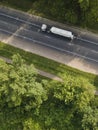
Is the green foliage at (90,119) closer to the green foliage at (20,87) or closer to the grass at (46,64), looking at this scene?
the grass at (46,64)

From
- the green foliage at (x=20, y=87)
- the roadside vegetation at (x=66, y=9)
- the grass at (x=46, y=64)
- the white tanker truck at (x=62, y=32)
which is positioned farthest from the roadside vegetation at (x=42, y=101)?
the roadside vegetation at (x=66, y=9)

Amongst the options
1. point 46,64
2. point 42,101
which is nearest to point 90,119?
point 42,101

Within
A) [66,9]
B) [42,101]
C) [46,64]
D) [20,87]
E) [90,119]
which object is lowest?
[42,101]

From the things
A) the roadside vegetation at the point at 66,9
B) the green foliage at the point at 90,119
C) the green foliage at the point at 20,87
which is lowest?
the green foliage at the point at 90,119

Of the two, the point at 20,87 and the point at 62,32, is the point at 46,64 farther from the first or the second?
the point at 20,87

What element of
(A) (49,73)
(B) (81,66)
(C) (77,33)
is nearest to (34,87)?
(A) (49,73)

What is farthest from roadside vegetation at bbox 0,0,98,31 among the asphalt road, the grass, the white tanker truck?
the grass
